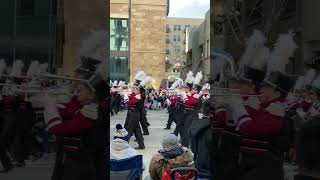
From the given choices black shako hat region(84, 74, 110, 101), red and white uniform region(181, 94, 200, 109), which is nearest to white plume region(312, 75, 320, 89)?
black shako hat region(84, 74, 110, 101)

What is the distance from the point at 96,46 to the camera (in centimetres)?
276

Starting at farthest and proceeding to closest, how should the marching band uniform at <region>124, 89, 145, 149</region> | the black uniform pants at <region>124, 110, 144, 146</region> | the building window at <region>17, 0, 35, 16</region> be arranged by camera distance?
the marching band uniform at <region>124, 89, 145, 149</region> < the black uniform pants at <region>124, 110, 144, 146</region> < the building window at <region>17, 0, 35, 16</region>

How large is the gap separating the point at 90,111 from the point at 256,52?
999mm

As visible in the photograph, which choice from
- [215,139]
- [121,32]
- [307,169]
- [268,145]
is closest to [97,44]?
[215,139]

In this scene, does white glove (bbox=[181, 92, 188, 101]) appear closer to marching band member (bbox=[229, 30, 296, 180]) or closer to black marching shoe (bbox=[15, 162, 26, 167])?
marching band member (bbox=[229, 30, 296, 180])

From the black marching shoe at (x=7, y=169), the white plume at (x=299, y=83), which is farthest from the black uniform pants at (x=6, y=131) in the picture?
the white plume at (x=299, y=83)

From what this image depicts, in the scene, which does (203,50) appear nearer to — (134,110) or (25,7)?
(25,7)

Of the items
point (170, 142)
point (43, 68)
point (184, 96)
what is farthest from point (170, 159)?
point (184, 96)

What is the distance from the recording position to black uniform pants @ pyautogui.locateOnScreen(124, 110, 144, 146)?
11.6 meters

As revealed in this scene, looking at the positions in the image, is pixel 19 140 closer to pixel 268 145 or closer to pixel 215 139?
pixel 215 139

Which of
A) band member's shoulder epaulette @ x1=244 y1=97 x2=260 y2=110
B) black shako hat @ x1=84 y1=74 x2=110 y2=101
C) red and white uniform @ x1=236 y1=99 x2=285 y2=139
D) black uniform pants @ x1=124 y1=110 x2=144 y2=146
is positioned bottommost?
black uniform pants @ x1=124 y1=110 x2=144 y2=146

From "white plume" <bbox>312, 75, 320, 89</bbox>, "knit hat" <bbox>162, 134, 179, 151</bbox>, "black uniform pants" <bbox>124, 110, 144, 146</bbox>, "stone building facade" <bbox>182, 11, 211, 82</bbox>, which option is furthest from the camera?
"black uniform pants" <bbox>124, 110, 144, 146</bbox>

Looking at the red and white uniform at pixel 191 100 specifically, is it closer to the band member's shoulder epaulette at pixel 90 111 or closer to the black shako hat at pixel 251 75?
the black shako hat at pixel 251 75

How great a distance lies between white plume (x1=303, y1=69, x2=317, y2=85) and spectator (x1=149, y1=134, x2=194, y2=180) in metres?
2.42
